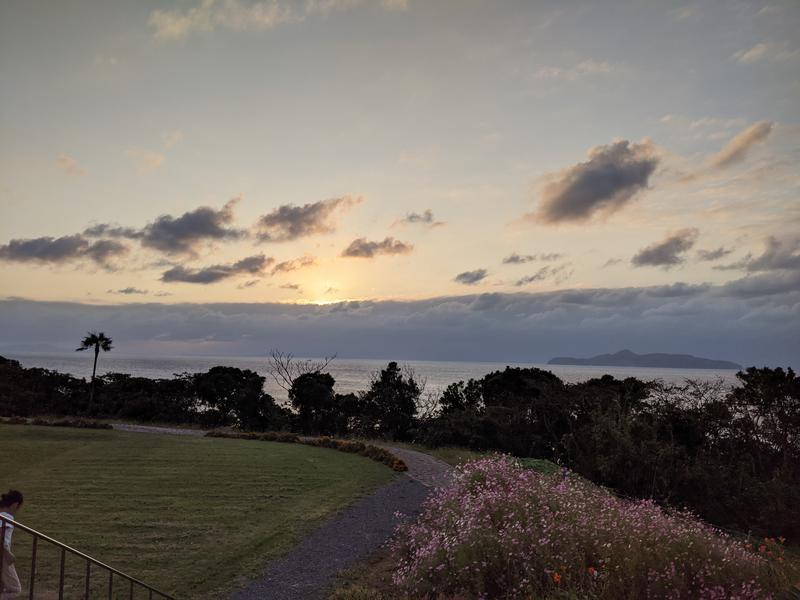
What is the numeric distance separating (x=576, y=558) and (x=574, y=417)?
56.7 ft

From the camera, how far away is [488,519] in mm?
8266

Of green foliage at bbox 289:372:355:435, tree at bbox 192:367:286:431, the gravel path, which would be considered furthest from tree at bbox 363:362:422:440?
the gravel path

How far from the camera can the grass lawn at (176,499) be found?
9344 millimetres

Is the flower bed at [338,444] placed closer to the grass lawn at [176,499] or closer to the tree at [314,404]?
the grass lawn at [176,499]

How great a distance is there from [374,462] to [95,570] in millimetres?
12207

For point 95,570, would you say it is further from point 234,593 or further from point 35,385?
point 35,385

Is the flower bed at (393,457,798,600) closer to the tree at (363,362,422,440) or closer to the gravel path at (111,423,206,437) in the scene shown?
the gravel path at (111,423,206,437)

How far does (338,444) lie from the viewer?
2330cm

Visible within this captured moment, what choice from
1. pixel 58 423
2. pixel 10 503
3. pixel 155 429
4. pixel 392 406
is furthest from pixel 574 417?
pixel 58 423

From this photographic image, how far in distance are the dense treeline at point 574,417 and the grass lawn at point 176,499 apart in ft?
25.8

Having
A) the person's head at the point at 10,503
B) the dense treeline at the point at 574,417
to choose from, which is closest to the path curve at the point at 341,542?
the person's head at the point at 10,503

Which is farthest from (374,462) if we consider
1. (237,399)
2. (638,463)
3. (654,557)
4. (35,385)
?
(35,385)

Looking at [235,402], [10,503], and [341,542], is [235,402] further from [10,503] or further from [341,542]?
[10,503]

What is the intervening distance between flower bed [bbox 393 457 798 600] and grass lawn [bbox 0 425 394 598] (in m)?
3.87
